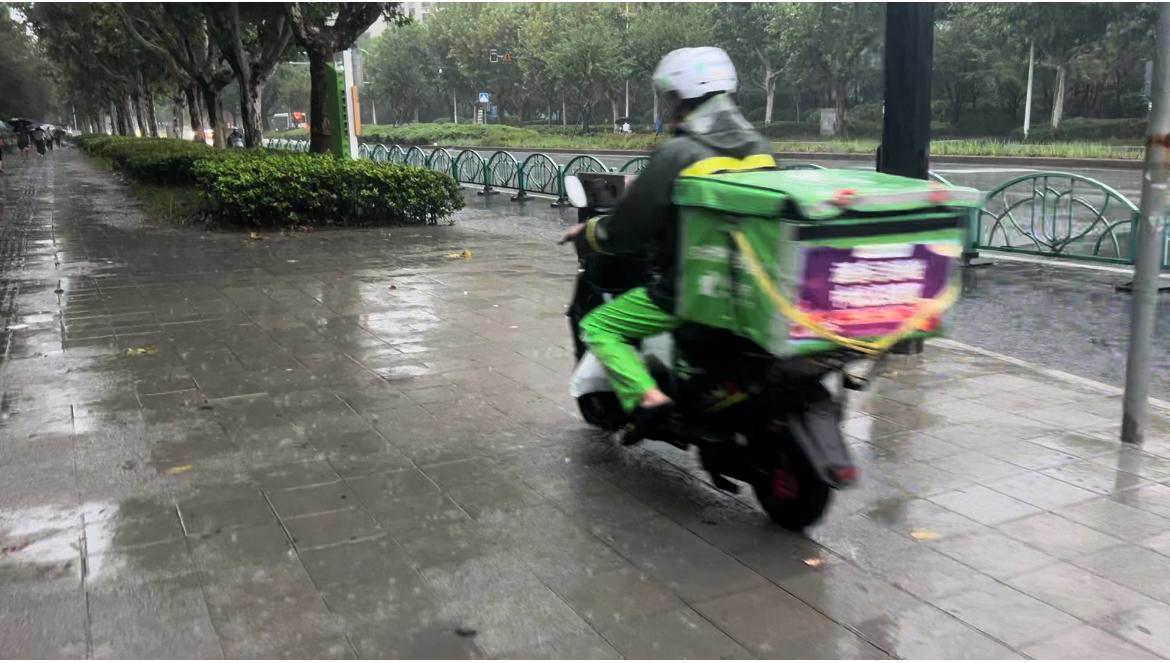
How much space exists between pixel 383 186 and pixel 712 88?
32.4 feet

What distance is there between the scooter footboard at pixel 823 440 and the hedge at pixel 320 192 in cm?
1034

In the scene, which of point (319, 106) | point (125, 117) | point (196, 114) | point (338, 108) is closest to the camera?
point (338, 108)

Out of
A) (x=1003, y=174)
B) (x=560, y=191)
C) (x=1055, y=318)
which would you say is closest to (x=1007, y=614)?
(x=1055, y=318)

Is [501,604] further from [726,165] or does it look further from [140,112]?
[140,112]

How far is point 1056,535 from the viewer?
351cm

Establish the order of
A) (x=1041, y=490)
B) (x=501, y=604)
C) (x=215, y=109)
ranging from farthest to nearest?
(x=215, y=109), (x=1041, y=490), (x=501, y=604)

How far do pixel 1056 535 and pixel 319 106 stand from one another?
1441 centimetres

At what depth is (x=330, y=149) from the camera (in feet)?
52.5

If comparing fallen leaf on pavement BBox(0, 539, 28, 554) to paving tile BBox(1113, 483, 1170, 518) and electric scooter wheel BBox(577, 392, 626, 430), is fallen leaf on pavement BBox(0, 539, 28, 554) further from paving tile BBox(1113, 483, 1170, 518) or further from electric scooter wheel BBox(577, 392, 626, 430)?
paving tile BBox(1113, 483, 1170, 518)

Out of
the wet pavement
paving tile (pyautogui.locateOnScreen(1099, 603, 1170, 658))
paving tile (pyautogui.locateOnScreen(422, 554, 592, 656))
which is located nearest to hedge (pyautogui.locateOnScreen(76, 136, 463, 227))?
the wet pavement

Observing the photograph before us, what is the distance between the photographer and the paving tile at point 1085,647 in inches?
107

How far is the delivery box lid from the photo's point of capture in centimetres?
298

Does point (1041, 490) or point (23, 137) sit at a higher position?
point (23, 137)

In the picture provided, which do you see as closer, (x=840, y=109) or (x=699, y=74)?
(x=699, y=74)
